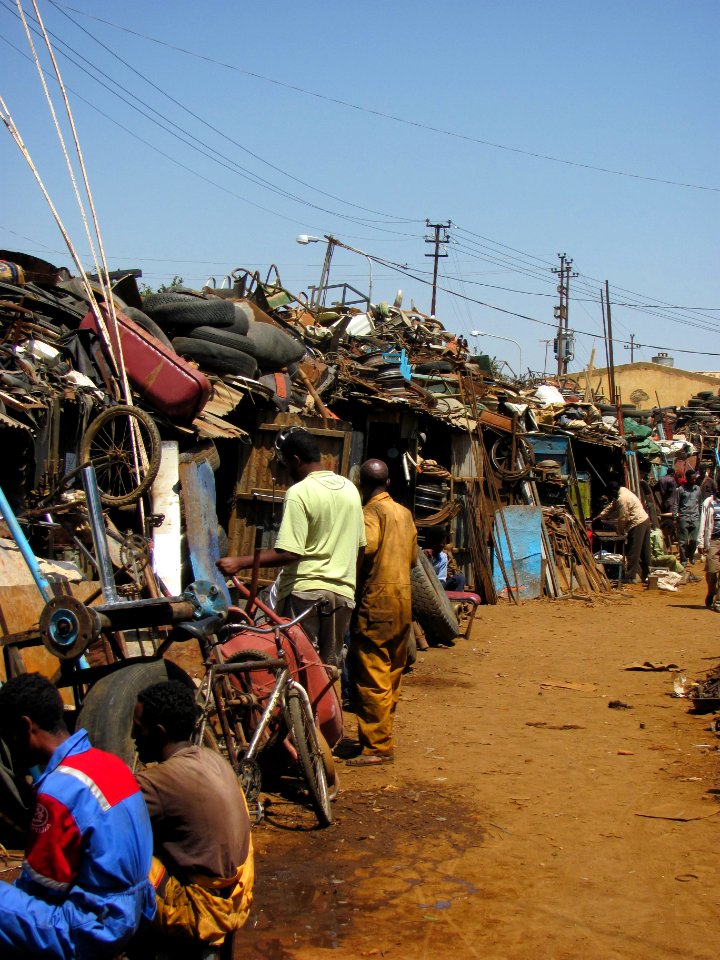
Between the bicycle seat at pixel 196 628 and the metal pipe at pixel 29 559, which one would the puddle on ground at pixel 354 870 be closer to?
the bicycle seat at pixel 196 628

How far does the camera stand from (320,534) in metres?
6.25

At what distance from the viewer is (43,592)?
6477 millimetres

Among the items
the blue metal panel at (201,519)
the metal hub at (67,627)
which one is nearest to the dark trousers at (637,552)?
the blue metal panel at (201,519)

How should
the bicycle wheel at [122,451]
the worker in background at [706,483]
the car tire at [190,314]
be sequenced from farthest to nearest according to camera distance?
the worker in background at [706,483], the car tire at [190,314], the bicycle wheel at [122,451]

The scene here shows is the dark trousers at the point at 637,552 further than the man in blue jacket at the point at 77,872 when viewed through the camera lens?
Yes

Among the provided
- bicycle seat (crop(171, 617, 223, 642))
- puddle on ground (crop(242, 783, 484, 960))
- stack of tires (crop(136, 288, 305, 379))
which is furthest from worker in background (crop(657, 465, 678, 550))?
bicycle seat (crop(171, 617, 223, 642))

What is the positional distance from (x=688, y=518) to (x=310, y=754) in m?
17.9

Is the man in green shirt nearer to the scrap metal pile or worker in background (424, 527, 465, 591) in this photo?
the scrap metal pile

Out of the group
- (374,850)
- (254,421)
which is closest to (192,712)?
(374,850)

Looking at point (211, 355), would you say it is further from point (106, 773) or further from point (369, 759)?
point (106, 773)

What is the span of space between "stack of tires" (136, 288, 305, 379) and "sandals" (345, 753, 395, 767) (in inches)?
237

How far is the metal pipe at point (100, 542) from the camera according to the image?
529 centimetres

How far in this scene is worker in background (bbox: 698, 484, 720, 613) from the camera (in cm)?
1426

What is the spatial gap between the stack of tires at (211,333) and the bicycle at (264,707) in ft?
20.5
